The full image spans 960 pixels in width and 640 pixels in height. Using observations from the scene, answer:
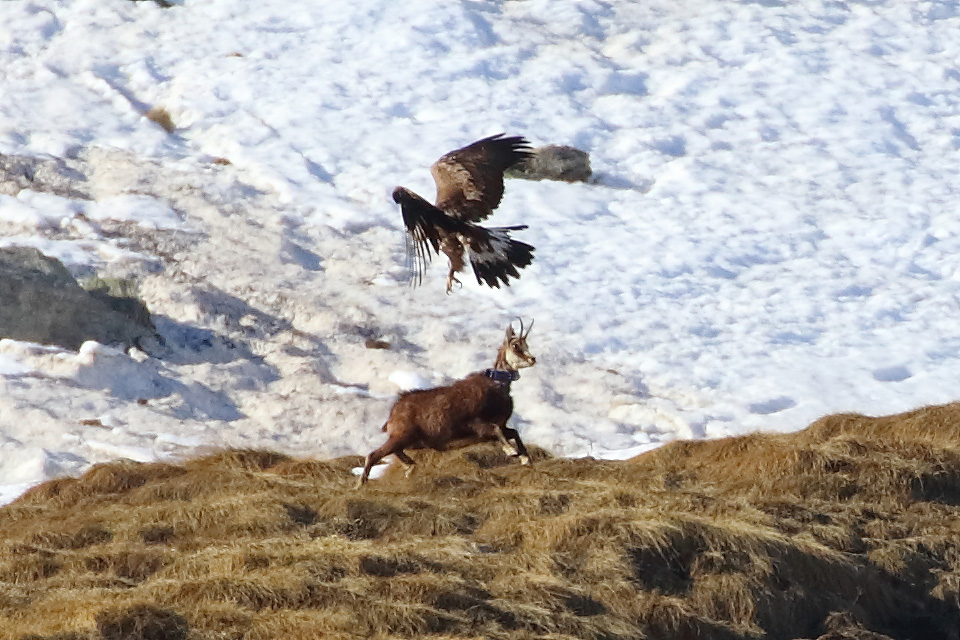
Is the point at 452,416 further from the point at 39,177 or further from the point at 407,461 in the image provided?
the point at 39,177

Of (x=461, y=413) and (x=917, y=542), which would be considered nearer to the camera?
(x=917, y=542)

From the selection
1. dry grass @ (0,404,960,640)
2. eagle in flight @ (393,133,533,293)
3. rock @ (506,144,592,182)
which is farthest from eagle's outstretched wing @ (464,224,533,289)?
rock @ (506,144,592,182)

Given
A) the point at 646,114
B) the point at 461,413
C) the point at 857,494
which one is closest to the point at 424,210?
the point at 461,413

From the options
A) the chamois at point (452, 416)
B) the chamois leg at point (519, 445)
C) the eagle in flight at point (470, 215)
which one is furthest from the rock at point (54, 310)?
the chamois leg at point (519, 445)

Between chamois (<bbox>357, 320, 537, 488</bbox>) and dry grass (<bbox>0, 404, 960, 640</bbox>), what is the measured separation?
0.26 m

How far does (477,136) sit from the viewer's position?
770 inches

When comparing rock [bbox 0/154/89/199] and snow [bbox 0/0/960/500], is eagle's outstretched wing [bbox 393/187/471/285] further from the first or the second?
rock [bbox 0/154/89/199]

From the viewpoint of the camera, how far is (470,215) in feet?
39.0

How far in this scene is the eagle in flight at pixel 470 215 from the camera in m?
10.8

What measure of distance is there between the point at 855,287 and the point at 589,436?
485cm

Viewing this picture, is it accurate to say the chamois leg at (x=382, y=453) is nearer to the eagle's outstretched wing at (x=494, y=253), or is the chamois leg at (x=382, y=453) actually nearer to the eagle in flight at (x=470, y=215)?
the eagle in flight at (x=470, y=215)

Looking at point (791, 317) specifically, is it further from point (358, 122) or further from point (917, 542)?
point (917, 542)

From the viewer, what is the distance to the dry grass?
6719mm

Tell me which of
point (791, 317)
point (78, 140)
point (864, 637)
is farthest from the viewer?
point (78, 140)
